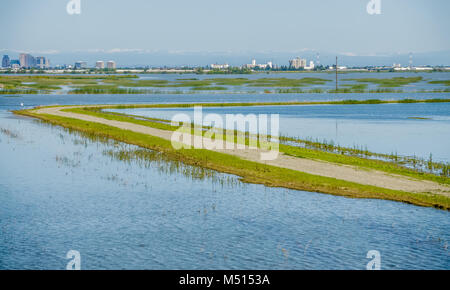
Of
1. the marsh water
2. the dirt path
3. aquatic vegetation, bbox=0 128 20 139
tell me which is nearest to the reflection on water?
the marsh water

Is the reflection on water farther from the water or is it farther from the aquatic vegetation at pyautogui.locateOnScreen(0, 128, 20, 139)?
the aquatic vegetation at pyautogui.locateOnScreen(0, 128, 20, 139)

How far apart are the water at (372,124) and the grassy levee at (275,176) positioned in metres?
10.7

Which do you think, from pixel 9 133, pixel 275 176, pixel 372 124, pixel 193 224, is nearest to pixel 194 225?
pixel 193 224

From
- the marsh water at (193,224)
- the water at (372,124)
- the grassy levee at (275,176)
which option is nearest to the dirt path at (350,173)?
the grassy levee at (275,176)

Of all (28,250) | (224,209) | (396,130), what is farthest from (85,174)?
(396,130)

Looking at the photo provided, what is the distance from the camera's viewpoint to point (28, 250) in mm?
18984

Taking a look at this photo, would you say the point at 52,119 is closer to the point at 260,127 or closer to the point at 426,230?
the point at 260,127

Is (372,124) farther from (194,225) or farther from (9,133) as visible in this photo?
(194,225)

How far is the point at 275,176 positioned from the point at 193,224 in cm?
913

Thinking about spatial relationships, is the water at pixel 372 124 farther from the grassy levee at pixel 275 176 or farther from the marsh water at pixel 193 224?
the marsh water at pixel 193 224

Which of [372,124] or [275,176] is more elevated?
[372,124]

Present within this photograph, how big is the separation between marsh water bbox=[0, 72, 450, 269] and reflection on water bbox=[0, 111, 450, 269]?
0.12ft

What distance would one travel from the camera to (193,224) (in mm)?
22000
